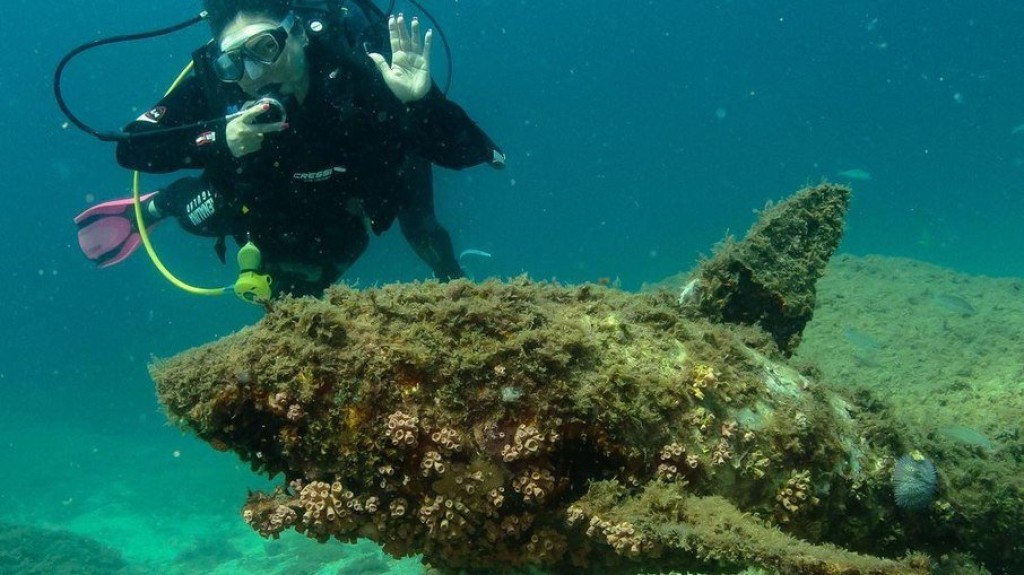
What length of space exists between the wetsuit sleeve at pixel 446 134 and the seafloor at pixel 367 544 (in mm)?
3477

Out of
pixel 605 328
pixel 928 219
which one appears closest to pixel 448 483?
pixel 605 328

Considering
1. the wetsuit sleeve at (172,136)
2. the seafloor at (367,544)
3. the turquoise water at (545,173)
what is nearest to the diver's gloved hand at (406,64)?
the wetsuit sleeve at (172,136)

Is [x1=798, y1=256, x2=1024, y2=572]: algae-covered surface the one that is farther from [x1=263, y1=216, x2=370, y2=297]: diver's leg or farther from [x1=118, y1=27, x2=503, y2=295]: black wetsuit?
[x1=263, y1=216, x2=370, y2=297]: diver's leg

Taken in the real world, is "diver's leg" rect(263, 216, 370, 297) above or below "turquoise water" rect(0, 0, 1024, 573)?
below

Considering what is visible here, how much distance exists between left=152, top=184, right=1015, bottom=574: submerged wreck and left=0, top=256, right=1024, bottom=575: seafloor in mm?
1615

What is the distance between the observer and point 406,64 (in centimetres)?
517

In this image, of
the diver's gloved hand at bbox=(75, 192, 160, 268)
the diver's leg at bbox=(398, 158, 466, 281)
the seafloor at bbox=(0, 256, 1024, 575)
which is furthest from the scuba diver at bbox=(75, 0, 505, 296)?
the seafloor at bbox=(0, 256, 1024, 575)

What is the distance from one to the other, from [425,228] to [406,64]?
263 cm

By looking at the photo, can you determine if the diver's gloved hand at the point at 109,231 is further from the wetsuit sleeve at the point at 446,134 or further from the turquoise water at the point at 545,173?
the turquoise water at the point at 545,173

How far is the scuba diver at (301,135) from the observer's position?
5523 millimetres

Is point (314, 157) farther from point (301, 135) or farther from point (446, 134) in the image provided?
point (446, 134)

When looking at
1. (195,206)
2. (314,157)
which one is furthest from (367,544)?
(314,157)

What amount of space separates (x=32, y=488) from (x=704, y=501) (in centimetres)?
3152

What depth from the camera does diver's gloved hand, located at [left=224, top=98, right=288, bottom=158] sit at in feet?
16.5
